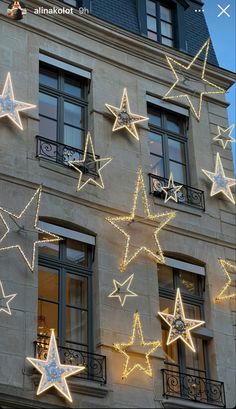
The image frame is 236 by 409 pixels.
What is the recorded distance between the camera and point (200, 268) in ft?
53.1

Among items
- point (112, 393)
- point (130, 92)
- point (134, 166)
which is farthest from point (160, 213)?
point (112, 393)

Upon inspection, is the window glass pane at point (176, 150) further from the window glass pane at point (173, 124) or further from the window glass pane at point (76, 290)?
the window glass pane at point (76, 290)

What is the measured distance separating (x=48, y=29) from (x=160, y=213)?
12.6 feet

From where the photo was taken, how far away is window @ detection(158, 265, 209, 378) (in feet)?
49.8

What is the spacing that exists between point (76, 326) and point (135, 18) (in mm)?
6909

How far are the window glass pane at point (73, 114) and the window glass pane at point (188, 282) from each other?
10.5ft

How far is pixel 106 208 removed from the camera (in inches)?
607

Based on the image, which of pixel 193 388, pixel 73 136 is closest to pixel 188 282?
pixel 193 388

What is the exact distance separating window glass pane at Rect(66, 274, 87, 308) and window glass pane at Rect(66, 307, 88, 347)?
0.45ft

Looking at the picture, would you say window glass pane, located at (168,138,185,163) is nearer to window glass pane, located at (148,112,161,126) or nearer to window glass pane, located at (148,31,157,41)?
window glass pane, located at (148,112,161,126)

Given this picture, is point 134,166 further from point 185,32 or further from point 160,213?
point 185,32

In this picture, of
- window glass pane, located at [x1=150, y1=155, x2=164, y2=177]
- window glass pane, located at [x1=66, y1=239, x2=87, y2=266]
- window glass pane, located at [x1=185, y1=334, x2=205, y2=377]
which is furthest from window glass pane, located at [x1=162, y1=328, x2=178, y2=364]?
window glass pane, located at [x1=150, y1=155, x2=164, y2=177]

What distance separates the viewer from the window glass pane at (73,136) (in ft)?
53.0

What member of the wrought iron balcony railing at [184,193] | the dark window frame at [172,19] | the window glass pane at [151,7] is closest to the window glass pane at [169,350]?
the wrought iron balcony railing at [184,193]
